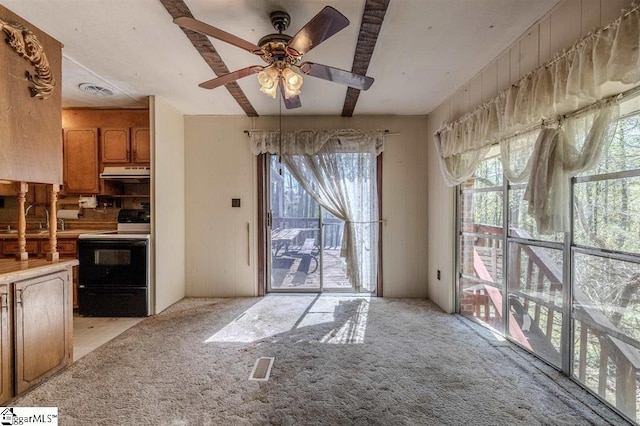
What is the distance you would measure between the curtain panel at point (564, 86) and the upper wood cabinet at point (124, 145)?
3702mm

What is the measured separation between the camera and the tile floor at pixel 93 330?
2623 mm

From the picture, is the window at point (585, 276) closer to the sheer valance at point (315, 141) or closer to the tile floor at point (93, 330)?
the sheer valance at point (315, 141)

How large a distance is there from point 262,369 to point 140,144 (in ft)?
10.2

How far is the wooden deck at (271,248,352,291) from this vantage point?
4164 millimetres

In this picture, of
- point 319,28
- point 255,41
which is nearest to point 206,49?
point 255,41

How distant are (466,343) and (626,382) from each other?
1068 millimetres

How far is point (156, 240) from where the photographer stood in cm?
342

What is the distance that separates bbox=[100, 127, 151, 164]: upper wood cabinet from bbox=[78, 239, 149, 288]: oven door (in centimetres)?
105

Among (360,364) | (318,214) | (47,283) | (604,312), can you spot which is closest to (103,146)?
(47,283)

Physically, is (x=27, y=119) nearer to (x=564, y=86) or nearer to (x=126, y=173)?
(x=126, y=173)

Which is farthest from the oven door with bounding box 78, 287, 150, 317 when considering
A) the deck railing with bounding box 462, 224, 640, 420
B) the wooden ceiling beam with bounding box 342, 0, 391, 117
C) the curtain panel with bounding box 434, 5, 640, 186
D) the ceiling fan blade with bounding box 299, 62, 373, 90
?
the curtain panel with bounding box 434, 5, 640, 186

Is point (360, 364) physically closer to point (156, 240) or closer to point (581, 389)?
point (581, 389)

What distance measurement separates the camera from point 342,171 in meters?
3.98

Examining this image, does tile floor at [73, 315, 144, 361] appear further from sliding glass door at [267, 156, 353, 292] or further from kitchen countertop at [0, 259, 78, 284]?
sliding glass door at [267, 156, 353, 292]
